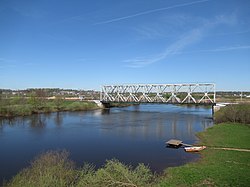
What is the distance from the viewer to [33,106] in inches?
2416

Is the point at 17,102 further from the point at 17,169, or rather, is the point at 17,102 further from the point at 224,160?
the point at 224,160

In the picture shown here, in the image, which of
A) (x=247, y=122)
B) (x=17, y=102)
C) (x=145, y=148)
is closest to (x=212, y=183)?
(x=145, y=148)

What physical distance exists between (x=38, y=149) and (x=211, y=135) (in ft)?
66.7

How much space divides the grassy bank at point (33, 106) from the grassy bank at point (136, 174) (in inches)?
1597

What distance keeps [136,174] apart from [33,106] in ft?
179

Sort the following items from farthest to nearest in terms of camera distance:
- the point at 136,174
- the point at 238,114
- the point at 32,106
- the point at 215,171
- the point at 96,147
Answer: the point at 32,106 → the point at 238,114 → the point at 96,147 → the point at 215,171 → the point at 136,174

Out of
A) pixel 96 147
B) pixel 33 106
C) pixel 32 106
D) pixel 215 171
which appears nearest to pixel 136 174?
pixel 215 171

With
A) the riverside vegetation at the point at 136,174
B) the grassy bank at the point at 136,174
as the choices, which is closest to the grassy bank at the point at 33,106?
the riverside vegetation at the point at 136,174

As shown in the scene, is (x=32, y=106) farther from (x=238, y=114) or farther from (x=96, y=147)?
(x=238, y=114)

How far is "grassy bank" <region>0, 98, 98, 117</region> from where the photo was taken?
52.2 metres

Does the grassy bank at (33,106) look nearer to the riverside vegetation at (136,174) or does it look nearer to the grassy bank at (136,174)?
the riverside vegetation at (136,174)

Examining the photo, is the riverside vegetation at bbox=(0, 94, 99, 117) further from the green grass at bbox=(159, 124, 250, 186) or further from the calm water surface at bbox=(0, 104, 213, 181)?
the green grass at bbox=(159, 124, 250, 186)

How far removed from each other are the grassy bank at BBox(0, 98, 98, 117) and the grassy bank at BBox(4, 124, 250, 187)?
4056 centimetres

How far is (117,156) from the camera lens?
2167cm
